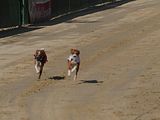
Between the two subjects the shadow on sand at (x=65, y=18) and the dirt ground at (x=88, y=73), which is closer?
the dirt ground at (x=88, y=73)

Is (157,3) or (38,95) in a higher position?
(38,95)

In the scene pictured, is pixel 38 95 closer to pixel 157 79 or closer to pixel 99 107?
pixel 99 107

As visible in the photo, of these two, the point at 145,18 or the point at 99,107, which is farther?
the point at 145,18

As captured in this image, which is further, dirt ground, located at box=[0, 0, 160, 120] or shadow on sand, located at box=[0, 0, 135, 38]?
shadow on sand, located at box=[0, 0, 135, 38]

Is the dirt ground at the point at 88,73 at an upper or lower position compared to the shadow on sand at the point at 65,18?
upper

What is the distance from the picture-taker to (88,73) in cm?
2381

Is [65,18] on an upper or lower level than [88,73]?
lower

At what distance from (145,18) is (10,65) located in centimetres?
1863

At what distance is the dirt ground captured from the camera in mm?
17875

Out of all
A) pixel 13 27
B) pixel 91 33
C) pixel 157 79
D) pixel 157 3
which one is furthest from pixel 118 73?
pixel 157 3

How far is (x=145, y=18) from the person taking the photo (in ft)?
139

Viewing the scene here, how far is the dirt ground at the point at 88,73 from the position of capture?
17875 mm

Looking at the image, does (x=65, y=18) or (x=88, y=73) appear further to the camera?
(x=65, y=18)

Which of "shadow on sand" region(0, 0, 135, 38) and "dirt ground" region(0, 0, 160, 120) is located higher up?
"dirt ground" region(0, 0, 160, 120)
